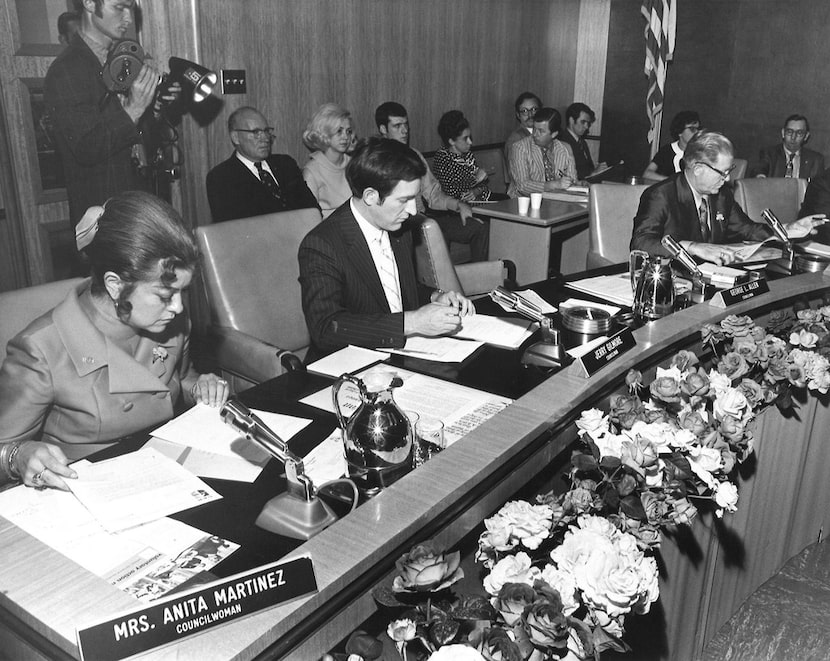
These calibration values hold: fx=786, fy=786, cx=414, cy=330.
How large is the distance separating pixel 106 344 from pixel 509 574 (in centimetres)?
108

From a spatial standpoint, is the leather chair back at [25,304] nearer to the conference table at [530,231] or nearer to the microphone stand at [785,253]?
the microphone stand at [785,253]

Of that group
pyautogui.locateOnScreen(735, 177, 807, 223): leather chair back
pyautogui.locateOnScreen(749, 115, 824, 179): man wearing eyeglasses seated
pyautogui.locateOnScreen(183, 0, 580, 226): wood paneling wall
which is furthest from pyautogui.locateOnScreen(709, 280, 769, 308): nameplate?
pyautogui.locateOnScreen(749, 115, 824, 179): man wearing eyeglasses seated

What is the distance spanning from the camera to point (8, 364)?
161 cm

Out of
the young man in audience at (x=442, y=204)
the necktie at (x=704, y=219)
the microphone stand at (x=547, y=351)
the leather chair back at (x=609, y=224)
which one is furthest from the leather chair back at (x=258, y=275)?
the young man in audience at (x=442, y=204)

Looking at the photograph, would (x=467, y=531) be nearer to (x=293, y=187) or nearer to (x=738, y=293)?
(x=738, y=293)

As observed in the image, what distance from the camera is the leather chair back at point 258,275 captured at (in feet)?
7.90

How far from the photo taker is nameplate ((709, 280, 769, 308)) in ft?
7.08

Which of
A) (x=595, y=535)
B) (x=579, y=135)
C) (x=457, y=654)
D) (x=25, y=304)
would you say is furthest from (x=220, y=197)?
(x=579, y=135)

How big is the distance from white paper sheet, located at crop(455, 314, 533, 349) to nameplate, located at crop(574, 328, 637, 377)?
0.32m

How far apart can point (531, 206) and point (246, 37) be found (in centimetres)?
184

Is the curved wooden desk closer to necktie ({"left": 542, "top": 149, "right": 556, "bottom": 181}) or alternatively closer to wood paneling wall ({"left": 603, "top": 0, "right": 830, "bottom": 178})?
necktie ({"left": 542, "top": 149, "right": 556, "bottom": 181})

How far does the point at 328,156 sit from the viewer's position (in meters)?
4.35

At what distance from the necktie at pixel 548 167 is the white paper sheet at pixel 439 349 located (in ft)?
12.8

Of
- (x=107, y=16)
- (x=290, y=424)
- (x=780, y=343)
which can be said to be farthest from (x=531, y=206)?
(x=290, y=424)
